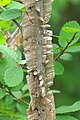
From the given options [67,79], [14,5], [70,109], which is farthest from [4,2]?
[67,79]

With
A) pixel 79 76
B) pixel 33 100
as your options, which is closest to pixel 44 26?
pixel 33 100

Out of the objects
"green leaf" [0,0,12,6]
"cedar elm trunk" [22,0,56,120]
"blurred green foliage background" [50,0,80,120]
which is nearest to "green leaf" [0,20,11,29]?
"green leaf" [0,0,12,6]

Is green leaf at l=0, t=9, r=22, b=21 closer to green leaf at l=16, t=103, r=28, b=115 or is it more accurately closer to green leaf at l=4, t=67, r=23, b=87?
green leaf at l=4, t=67, r=23, b=87

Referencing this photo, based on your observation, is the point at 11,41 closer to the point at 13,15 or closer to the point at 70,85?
the point at 13,15

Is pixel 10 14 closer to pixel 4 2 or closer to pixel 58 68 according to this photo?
pixel 4 2

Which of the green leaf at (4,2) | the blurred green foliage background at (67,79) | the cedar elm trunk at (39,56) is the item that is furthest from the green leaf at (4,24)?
the blurred green foliage background at (67,79)
